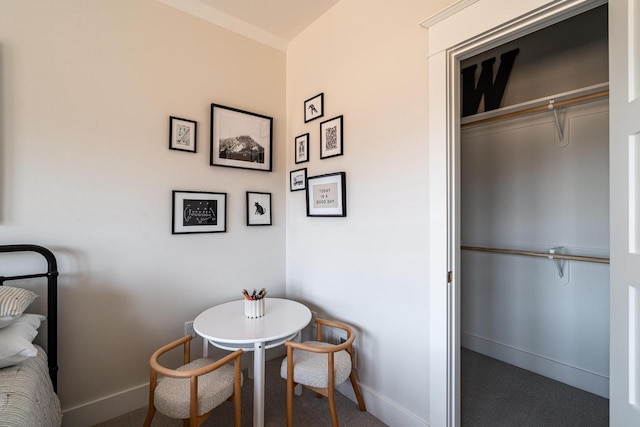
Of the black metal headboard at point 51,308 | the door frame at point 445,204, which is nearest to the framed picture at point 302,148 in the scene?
the door frame at point 445,204

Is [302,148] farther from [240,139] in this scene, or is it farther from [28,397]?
[28,397]

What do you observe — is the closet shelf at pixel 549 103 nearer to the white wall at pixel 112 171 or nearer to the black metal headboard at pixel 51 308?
the white wall at pixel 112 171

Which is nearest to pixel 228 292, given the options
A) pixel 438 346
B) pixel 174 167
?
pixel 174 167

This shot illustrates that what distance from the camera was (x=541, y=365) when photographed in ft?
7.15

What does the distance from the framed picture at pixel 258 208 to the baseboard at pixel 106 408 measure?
1.26 metres

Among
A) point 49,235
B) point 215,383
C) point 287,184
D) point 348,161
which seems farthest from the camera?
point 287,184

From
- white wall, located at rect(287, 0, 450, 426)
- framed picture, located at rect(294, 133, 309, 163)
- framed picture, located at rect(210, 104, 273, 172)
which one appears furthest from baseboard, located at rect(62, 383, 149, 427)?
framed picture, located at rect(294, 133, 309, 163)

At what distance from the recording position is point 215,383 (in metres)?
1.41

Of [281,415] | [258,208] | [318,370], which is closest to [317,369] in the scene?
[318,370]

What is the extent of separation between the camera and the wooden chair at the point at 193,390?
4.19ft

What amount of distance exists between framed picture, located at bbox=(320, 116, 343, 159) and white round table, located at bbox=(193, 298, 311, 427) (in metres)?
1.07

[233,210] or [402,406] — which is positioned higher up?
[233,210]

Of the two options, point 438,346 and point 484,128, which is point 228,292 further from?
point 484,128

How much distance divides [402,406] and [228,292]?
135cm
